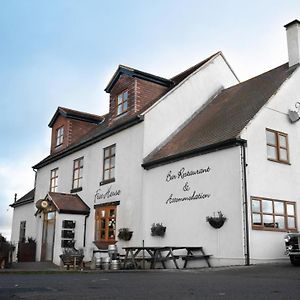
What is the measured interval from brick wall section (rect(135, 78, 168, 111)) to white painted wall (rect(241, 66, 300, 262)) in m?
6.89

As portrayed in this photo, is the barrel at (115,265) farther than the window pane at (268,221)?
Yes

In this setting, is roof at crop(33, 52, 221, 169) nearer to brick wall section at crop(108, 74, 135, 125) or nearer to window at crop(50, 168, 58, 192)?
brick wall section at crop(108, 74, 135, 125)

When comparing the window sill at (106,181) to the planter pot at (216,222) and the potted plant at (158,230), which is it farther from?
the planter pot at (216,222)

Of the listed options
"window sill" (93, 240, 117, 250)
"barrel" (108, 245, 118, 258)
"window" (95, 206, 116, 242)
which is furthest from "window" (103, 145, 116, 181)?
"barrel" (108, 245, 118, 258)

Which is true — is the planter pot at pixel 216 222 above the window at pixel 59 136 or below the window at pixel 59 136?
below

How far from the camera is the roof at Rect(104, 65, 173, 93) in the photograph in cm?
2280

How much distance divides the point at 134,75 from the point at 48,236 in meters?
10.2

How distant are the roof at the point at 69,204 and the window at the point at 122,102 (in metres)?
5.43

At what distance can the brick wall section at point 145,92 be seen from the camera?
73.9 feet

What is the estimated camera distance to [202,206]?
17.4m

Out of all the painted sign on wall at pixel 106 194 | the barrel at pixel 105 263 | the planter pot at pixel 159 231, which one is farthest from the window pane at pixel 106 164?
the barrel at pixel 105 263

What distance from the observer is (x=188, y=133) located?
67.1 ft

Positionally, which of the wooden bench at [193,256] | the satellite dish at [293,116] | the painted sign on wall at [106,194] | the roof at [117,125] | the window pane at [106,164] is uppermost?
the roof at [117,125]

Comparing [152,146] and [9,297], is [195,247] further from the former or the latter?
[9,297]
